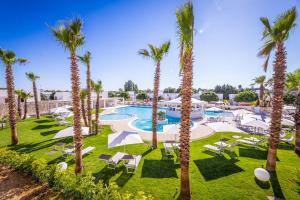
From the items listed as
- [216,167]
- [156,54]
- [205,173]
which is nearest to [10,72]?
[156,54]

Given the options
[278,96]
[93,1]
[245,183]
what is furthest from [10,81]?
[278,96]

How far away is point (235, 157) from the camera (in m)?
9.90

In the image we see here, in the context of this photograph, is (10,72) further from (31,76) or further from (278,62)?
(278,62)

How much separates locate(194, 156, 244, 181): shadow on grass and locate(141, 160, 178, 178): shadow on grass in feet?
5.00

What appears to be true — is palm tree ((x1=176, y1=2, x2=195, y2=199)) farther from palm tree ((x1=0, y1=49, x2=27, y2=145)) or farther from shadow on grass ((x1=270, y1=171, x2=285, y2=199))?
palm tree ((x1=0, y1=49, x2=27, y2=145))

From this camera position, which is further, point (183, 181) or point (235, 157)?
point (235, 157)

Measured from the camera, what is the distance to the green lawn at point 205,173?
254 inches

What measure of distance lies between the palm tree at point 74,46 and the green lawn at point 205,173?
2392 millimetres

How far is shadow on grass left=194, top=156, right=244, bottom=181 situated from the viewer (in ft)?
25.3

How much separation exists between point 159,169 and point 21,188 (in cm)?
633

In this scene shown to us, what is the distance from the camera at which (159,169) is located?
8328mm

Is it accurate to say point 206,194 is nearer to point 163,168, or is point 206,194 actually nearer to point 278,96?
point 163,168

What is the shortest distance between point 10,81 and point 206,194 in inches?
579

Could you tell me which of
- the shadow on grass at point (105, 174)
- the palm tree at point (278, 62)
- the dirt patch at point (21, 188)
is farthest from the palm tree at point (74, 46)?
the palm tree at point (278, 62)
